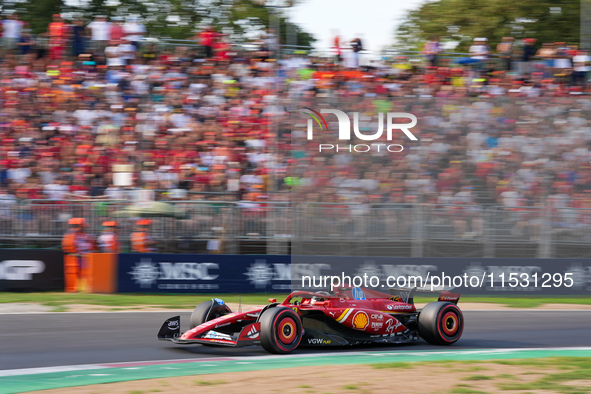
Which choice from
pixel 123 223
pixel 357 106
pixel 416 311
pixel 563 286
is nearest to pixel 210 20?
pixel 357 106

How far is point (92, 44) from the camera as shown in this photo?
17109 mm

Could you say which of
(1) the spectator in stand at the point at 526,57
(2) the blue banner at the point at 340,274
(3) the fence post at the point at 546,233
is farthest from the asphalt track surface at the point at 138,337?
(1) the spectator in stand at the point at 526,57

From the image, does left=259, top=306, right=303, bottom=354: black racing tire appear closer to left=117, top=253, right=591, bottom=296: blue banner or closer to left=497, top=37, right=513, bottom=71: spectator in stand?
left=117, top=253, right=591, bottom=296: blue banner

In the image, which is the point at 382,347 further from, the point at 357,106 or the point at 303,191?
the point at 357,106

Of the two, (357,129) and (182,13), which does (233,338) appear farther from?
(182,13)

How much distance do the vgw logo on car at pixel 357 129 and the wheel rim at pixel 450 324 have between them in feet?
22.9

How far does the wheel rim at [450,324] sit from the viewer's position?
902 centimetres

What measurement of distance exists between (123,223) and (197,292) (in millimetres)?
1916

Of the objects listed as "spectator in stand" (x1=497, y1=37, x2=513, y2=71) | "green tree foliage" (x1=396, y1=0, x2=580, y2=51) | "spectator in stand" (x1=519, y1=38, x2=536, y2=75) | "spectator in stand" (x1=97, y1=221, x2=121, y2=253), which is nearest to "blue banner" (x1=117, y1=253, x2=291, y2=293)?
"spectator in stand" (x1=97, y1=221, x2=121, y2=253)

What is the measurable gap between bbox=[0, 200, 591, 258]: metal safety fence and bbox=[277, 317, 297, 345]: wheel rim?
6630mm

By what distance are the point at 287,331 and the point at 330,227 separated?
683 centimetres

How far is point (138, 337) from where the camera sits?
9273mm

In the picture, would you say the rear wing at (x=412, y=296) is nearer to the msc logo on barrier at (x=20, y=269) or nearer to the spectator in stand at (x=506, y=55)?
the msc logo on barrier at (x=20, y=269)

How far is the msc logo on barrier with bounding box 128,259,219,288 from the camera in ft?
47.3
